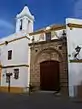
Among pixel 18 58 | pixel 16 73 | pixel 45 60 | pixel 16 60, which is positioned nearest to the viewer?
pixel 45 60

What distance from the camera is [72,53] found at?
17250mm

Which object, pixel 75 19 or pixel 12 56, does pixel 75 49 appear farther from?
pixel 12 56

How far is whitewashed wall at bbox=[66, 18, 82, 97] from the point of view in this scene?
1658 cm

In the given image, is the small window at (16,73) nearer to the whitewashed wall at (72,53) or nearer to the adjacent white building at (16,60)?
the adjacent white building at (16,60)

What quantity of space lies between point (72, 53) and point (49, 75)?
3.78 meters

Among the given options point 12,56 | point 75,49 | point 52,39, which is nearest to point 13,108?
point 75,49

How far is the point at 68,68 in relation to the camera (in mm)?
16953

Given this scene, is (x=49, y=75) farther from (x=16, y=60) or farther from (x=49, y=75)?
(x=16, y=60)

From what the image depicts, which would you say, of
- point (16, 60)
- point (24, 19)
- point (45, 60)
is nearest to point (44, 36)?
point (45, 60)

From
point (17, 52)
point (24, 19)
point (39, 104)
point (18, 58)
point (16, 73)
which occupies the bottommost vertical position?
point (39, 104)

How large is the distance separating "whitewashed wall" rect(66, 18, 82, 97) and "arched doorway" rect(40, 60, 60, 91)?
6.86 feet

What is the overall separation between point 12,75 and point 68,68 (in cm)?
733

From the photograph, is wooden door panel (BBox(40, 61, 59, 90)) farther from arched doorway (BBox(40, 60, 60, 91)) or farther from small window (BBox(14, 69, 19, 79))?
small window (BBox(14, 69, 19, 79))

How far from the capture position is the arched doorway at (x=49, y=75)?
18.8 m
